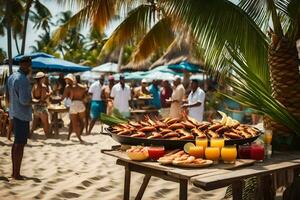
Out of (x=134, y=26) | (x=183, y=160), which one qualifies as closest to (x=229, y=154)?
(x=183, y=160)

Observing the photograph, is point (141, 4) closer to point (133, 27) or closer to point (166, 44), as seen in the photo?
point (133, 27)

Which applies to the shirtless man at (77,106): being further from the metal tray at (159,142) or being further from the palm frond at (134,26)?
the metal tray at (159,142)

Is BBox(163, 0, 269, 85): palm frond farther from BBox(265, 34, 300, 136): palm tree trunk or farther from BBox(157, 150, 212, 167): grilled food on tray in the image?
BBox(157, 150, 212, 167): grilled food on tray

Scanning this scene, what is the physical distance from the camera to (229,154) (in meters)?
3.06

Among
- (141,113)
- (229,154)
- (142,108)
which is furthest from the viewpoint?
(142,108)

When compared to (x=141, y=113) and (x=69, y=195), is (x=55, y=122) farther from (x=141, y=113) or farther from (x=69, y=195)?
(x=69, y=195)

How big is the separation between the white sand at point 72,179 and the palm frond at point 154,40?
10.4 feet

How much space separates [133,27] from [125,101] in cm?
181

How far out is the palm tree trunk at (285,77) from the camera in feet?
12.9

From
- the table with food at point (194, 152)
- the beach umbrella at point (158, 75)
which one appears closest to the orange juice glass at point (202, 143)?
the table with food at point (194, 152)

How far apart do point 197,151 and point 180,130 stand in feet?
1.48

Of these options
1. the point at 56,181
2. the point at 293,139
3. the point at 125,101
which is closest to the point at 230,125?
the point at 293,139

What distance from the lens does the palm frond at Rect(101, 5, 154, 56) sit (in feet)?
30.1

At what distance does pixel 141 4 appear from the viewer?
8836 millimetres
